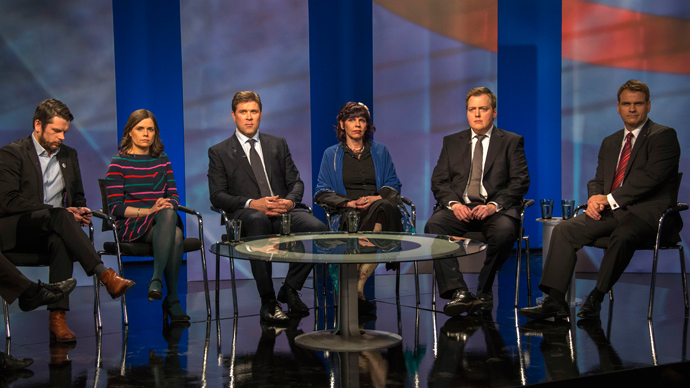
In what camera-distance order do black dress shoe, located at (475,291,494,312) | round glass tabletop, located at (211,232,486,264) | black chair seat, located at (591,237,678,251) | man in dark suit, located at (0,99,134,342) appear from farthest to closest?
1. black dress shoe, located at (475,291,494,312)
2. black chair seat, located at (591,237,678,251)
3. man in dark suit, located at (0,99,134,342)
4. round glass tabletop, located at (211,232,486,264)

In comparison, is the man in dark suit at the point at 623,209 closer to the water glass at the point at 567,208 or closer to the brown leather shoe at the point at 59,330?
the water glass at the point at 567,208

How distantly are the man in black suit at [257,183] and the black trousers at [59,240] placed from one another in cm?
91

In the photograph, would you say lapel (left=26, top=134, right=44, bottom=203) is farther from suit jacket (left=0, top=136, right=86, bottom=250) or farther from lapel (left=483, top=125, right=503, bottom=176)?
lapel (left=483, top=125, right=503, bottom=176)

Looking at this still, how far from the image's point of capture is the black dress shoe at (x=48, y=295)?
3074 millimetres

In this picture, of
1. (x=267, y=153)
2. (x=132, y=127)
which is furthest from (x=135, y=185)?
(x=267, y=153)

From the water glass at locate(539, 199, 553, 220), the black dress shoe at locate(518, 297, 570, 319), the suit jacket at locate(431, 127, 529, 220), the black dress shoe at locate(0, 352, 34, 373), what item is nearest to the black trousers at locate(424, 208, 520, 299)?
the suit jacket at locate(431, 127, 529, 220)

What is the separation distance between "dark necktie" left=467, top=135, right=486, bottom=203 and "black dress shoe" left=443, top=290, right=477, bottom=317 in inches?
31.7

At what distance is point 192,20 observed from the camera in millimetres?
5844

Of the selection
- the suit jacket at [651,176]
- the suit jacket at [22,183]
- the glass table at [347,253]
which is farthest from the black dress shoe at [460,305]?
the suit jacket at [22,183]

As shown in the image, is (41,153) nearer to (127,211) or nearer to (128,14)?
(127,211)

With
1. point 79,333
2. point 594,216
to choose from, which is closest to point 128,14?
point 79,333

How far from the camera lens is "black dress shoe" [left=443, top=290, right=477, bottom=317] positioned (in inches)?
139

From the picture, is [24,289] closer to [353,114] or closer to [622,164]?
[353,114]

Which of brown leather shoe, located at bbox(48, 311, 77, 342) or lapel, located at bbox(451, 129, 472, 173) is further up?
lapel, located at bbox(451, 129, 472, 173)
